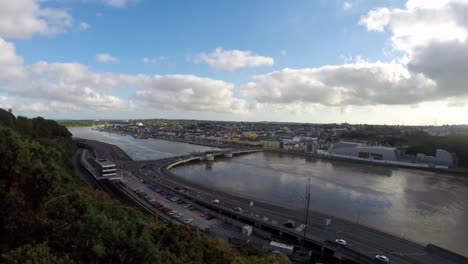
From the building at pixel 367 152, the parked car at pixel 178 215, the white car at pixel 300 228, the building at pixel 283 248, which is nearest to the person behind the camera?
the building at pixel 283 248

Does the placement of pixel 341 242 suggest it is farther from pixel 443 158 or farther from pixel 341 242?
pixel 443 158

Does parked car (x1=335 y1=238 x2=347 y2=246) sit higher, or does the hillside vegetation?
the hillside vegetation

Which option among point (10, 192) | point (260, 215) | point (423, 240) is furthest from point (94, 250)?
point (423, 240)

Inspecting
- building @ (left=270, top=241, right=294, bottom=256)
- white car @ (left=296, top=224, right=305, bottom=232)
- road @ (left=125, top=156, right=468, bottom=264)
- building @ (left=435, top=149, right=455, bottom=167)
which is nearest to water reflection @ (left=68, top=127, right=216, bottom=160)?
road @ (left=125, top=156, right=468, bottom=264)

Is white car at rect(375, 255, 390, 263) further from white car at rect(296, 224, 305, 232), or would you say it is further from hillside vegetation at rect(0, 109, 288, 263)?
hillside vegetation at rect(0, 109, 288, 263)

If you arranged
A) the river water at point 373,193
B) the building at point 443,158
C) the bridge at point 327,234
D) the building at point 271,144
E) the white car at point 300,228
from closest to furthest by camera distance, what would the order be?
the bridge at point 327,234
the white car at point 300,228
the river water at point 373,193
the building at point 443,158
the building at point 271,144

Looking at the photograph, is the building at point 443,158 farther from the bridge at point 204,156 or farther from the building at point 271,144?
the bridge at point 204,156

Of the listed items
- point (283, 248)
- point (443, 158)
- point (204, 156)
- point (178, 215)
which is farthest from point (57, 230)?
point (443, 158)

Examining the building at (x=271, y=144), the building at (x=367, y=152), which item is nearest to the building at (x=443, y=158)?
the building at (x=367, y=152)
